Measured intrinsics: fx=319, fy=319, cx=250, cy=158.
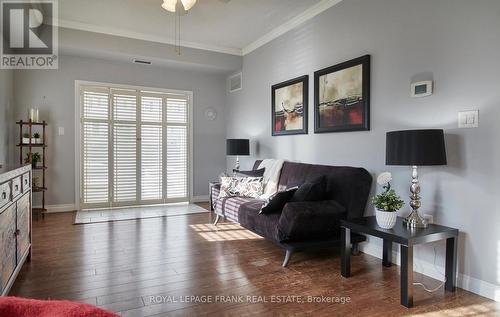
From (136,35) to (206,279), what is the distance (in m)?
4.00

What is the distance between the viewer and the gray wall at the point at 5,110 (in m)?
4.14

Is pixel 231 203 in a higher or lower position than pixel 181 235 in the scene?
higher

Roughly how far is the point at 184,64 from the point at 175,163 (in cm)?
183

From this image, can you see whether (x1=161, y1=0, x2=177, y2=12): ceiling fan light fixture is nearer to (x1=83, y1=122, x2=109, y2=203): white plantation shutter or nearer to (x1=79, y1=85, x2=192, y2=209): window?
(x1=79, y1=85, x2=192, y2=209): window

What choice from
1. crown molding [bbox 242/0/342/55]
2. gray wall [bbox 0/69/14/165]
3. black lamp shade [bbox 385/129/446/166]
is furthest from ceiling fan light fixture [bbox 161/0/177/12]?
black lamp shade [bbox 385/129/446/166]

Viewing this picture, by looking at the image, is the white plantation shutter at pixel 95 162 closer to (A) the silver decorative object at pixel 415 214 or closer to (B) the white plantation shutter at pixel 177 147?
(B) the white plantation shutter at pixel 177 147

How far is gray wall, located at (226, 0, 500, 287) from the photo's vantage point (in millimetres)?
2295

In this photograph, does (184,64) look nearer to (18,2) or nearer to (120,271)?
(18,2)

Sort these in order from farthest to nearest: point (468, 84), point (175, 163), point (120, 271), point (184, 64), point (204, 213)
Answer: point (175, 163)
point (184, 64)
point (204, 213)
point (120, 271)
point (468, 84)

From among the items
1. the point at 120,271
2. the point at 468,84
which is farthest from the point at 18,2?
the point at 468,84

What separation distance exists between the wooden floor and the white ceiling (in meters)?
2.82

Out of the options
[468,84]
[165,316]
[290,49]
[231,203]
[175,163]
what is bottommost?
[165,316]

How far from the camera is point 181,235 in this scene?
12.6 feet

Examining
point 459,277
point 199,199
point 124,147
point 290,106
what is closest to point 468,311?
point 459,277
